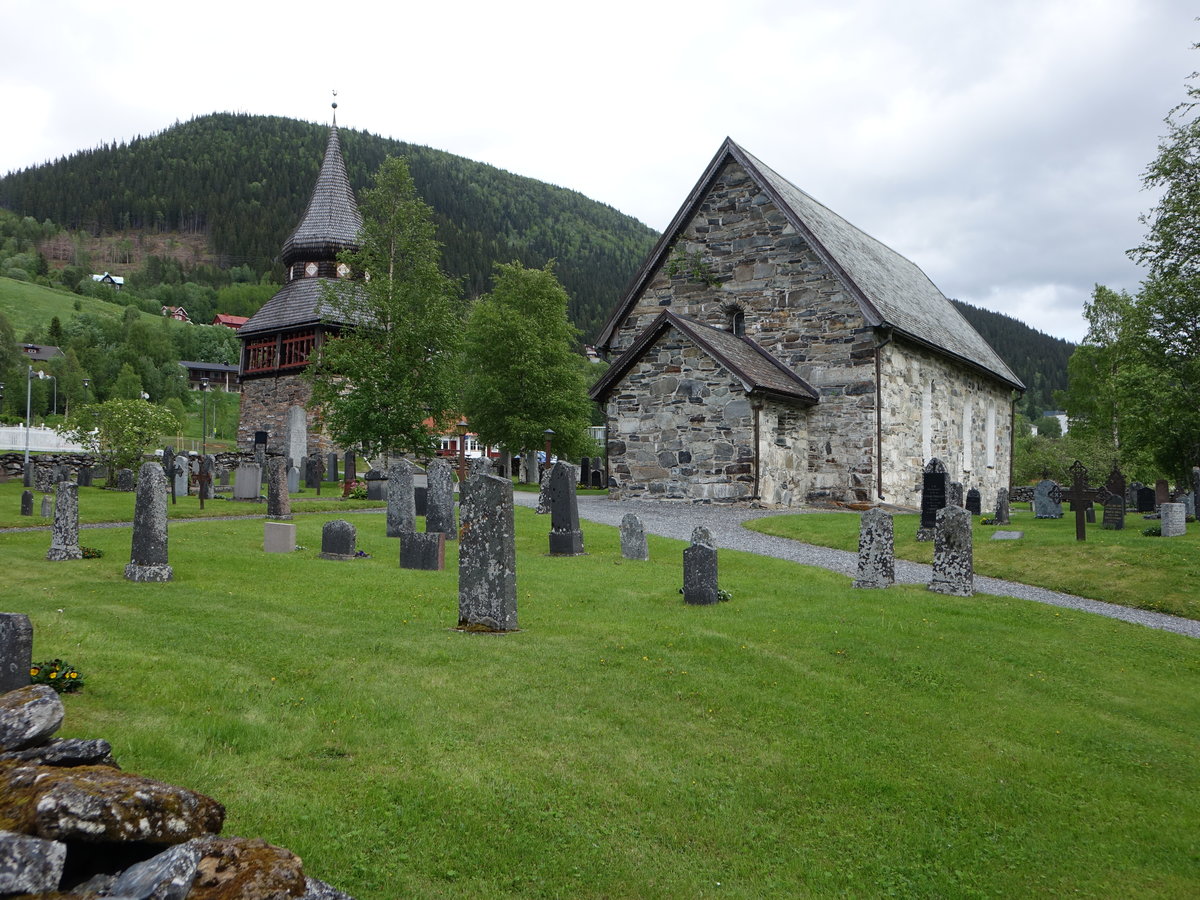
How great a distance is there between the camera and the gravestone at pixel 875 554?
35.1 ft

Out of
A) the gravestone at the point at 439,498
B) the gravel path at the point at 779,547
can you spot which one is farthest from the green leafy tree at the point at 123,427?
the gravestone at the point at 439,498

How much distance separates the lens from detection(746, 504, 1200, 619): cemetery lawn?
447 inches

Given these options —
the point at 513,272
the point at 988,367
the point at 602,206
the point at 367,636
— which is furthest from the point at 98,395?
the point at 602,206

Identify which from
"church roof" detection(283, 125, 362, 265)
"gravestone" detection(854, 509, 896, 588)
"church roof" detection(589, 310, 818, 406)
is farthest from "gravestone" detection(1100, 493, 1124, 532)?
"church roof" detection(283, 125, 362, 265)

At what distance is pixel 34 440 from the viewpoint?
53875mm

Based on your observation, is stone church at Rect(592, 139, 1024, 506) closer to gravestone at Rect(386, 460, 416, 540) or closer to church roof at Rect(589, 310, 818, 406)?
church roof at Rect(589, 310, 818, 406)

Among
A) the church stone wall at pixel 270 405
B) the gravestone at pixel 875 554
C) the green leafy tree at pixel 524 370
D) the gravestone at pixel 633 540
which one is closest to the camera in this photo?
the gravestone at pixel 875 554

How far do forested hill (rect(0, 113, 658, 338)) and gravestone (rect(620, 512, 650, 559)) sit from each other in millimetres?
130323

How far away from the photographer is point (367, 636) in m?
7.49

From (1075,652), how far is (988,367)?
2489cm

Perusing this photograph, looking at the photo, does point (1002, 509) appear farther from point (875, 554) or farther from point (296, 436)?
point (296, 436)

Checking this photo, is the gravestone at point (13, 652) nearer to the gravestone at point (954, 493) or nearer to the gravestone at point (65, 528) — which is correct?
the gravestone at point (65, 528)

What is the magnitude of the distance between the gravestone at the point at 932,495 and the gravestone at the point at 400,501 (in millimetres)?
9405

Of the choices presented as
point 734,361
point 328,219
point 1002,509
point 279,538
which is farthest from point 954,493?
point 328,219
